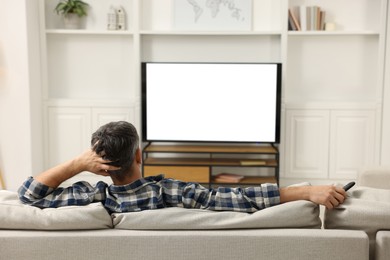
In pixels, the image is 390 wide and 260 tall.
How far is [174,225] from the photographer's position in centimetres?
170

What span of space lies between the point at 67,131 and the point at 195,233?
402 cm

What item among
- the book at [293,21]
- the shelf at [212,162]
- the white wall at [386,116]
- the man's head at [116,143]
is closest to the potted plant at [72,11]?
the shelf at [212,162]

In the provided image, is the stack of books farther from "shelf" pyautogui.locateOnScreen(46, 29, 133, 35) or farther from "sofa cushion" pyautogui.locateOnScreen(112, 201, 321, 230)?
"sofa cushion" pyautogui.locateOnScreen(112, 201, 321, 230)

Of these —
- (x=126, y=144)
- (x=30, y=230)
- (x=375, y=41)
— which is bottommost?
(x=30, y=230)

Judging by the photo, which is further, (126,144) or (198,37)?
(198,37)

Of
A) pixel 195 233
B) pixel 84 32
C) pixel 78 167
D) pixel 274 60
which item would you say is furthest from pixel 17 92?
pixel 195 233

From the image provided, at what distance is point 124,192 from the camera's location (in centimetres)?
187

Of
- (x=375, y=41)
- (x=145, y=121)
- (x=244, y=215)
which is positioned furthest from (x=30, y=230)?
(x=375, y=41)

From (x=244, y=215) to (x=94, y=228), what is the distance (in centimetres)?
46

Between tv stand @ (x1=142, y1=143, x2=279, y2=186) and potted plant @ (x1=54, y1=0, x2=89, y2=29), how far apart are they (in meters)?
1.39

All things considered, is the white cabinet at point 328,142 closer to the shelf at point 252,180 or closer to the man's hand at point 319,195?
the shelf at point 252,180

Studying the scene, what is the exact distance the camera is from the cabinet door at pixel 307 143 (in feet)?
17.4

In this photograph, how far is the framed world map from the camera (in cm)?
538

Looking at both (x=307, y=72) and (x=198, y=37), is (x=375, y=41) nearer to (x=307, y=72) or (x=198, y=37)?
(x=307, y=72)
